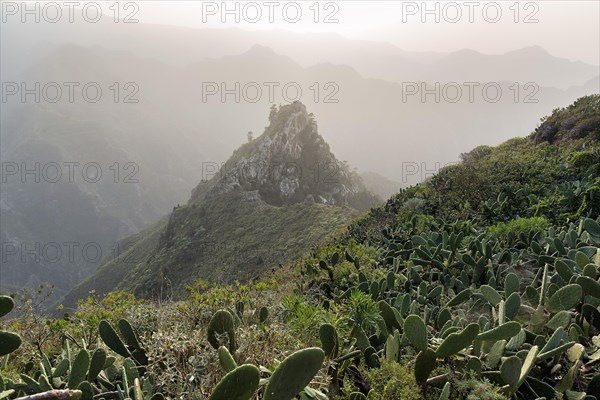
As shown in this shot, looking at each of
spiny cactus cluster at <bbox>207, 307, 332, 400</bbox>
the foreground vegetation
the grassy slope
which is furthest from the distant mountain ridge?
spiny cactus cluster at <bbox>207, 307, 332, 400</bbox>

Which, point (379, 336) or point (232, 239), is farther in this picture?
point (232, 239)

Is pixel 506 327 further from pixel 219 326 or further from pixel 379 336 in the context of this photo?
pixel 219 326

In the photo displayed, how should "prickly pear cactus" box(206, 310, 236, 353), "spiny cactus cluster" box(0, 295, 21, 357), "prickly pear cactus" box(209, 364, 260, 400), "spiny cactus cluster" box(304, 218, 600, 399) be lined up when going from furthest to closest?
"prickly pear cactus" box(206, 310, 236, 353) → "spiny cactus cluster" box(304, 218, 600, 399) → "spiny cactus cluster" box(0, 295, 21, 357) → "prickly pear cactus" box(209, 364, 260, 400)

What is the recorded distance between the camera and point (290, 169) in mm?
53188

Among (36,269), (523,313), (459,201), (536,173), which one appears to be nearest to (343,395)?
(523,313)

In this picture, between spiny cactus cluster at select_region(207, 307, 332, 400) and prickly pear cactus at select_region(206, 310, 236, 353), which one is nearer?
spiny cactus cluster at select_region(207, 307, 332, 400)

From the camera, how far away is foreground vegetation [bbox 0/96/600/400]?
10.2ft

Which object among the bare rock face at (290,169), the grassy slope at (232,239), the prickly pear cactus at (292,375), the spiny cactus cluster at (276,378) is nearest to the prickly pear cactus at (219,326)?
the spiny cactus cluster at (276,378)

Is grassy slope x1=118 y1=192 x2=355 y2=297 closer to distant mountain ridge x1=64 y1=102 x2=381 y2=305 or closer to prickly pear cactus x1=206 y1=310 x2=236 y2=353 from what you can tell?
distant mountain ridge x1=64 y1=102 x2=381 y2=305

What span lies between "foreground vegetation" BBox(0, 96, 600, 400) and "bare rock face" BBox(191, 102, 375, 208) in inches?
1548

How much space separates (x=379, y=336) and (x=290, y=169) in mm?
49233

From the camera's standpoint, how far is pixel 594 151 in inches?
530

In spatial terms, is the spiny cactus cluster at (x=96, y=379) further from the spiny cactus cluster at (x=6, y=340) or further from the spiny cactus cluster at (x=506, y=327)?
the spiny cactus cluster at (x=506, y=327)

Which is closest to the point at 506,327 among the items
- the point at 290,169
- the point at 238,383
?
the point at 238,383
